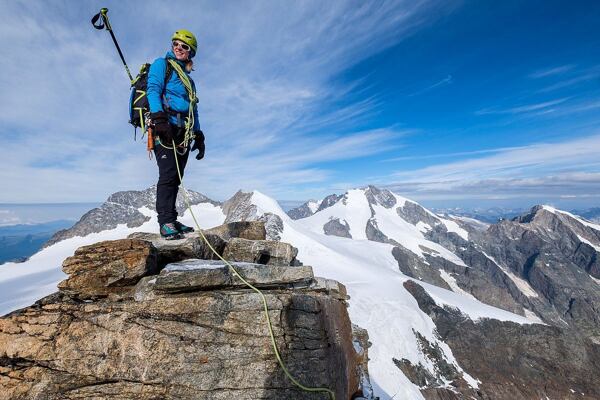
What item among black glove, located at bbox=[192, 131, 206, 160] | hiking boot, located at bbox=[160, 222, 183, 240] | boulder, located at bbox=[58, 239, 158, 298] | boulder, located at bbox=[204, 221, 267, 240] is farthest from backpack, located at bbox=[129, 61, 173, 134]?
boulder, located at bbox=[204, 221, 267, 240]

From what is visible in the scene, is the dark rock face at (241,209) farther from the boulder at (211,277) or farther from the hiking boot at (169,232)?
the boulder at (211,277)

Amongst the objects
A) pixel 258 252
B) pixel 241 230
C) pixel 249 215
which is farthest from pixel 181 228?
pixel 249 215

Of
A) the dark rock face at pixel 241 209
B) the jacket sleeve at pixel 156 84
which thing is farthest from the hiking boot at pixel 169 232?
the dark rock face at pixel 241 209

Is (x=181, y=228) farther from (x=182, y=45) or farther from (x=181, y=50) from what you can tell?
(x=182, y=45)

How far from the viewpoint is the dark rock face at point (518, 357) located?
7731 cm

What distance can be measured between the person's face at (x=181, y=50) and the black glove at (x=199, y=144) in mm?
2239

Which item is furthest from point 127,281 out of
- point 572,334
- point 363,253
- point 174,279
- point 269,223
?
point 363,253

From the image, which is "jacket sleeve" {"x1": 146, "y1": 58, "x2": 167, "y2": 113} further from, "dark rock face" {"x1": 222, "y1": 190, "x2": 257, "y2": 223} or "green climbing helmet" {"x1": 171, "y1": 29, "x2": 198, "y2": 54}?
"dark rock face" {"x1": 222, "y1": 190, "x2": 257, "y2": 223}

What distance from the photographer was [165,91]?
32.4ft

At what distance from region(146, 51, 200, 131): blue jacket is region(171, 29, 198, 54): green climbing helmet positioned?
1.64 feet

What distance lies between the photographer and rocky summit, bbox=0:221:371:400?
280 inches

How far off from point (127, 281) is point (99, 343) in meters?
1.84

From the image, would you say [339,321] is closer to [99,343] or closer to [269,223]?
[99,343]

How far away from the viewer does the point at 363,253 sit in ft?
596
